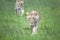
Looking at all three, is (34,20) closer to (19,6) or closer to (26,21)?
(26,21)

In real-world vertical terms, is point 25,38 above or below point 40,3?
below

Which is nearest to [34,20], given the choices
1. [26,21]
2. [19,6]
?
[26,21]

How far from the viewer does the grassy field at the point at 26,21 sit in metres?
1.40

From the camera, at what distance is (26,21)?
4.64 feet

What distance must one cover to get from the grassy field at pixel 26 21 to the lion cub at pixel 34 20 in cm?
3

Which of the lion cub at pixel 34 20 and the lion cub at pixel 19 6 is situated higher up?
the lion cub at pixel 19 6

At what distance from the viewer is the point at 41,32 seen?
140 cm

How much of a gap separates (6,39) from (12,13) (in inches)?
8.9

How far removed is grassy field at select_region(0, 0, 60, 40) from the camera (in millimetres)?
1402

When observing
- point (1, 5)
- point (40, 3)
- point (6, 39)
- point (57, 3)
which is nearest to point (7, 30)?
point (6, 39)

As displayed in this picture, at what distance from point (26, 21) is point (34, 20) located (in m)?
0.07

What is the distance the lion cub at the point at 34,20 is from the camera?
1.40 m

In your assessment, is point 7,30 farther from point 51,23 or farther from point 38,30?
point 51,23

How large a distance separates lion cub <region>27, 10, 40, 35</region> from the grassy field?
3cm
